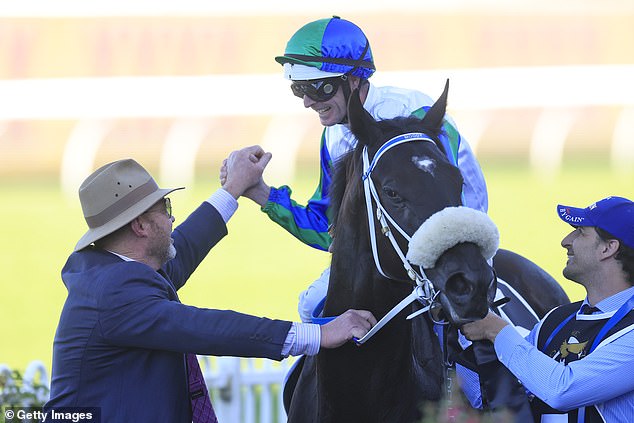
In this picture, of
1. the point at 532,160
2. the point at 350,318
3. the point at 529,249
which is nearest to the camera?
the point at 350,318

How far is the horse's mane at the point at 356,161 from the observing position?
2863 millimetres

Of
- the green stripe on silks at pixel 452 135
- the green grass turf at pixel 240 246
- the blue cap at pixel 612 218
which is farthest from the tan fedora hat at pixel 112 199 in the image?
the green grass turf at pixel 240 246

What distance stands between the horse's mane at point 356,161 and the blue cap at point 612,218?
48 centimetres

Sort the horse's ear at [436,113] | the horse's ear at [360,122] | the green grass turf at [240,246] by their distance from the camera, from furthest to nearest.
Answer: the green grass turf at [240,246], the horse's ear at [436,113], the horse's ear at [360,122]

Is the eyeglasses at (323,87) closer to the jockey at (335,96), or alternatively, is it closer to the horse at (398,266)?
the jockey at (335,96)

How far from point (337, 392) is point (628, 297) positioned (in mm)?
944

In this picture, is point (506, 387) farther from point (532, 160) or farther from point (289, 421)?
point (532, 160)

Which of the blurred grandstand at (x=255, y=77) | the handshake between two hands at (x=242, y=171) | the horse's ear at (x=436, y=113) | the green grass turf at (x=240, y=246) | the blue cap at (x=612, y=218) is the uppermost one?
the blurred grandstand at (x=255, y=77)

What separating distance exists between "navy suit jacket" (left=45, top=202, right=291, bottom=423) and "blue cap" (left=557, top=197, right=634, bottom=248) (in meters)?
0.98

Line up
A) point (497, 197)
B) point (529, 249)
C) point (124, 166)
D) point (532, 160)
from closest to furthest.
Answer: point (124, 166) → point (529, 249) → point (497, 197) → point (532, 160)

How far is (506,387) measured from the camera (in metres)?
2.85

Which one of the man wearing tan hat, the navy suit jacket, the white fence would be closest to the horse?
the man wearing tan hat

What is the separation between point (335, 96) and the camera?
3367mm

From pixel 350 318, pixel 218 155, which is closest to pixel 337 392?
pixel 350 318
